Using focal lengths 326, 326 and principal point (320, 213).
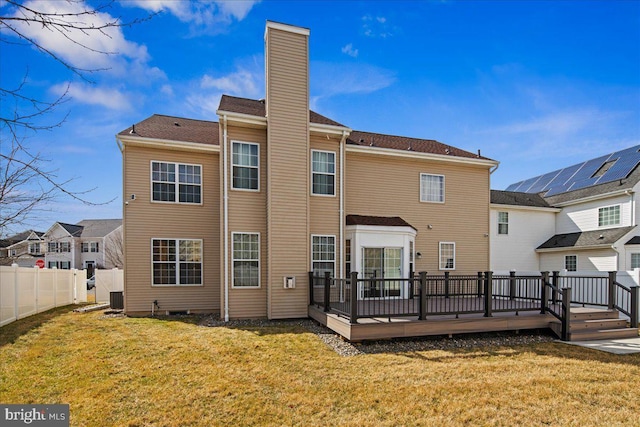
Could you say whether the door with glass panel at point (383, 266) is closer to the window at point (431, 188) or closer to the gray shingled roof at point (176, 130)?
the window at point (431, 188)

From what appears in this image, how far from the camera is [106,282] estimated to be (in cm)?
1714

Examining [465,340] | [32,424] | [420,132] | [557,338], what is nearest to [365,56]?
[420,132]

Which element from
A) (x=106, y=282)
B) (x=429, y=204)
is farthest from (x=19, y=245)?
(x=429, y=204)

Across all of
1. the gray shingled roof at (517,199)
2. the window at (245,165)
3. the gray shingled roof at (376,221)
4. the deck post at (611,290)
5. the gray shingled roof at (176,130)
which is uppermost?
the gray shingled roof at (176,130)

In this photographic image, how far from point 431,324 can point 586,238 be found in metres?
13.3

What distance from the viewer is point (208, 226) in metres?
11.8

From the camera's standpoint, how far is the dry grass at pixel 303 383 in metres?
4.25

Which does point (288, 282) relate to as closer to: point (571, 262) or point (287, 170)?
point (287, 170)

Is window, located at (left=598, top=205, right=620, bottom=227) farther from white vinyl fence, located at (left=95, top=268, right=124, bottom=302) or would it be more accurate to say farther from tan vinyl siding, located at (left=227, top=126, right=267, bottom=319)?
white vinyl fence, located at (left=95, top=268, right=124, bottom=302)

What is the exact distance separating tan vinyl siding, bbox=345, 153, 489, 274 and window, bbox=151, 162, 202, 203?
5.49 m

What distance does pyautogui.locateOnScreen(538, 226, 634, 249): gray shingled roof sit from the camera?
1474cm

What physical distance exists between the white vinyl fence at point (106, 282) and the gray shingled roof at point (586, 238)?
73.9ft

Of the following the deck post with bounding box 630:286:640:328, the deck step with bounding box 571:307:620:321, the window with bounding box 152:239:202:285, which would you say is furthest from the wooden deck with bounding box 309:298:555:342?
the window with bounding box 152:239:202:285

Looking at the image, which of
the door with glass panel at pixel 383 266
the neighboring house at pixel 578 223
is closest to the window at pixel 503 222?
the neighboring house at pixel 578 223
